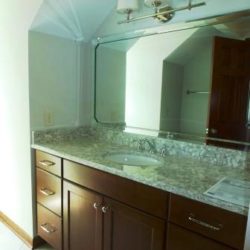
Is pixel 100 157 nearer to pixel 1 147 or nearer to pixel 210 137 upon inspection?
pixel 210 137

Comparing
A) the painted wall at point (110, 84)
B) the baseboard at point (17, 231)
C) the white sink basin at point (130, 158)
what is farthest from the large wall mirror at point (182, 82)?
the baseboard at point (17, 231)

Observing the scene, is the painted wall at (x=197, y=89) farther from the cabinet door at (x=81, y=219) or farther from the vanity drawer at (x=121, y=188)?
the cabinet door at (x=81, y=219)

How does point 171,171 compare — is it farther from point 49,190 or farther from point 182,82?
point 49,190

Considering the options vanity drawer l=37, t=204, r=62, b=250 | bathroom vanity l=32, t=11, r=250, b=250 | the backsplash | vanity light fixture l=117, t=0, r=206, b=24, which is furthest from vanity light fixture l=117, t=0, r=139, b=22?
vanity drawer l=37, t=204, r=62, b=250

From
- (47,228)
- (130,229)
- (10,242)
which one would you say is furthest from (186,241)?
(10,242)

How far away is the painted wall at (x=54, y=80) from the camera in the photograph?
1.96 m

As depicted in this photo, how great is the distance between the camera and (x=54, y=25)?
194 cm

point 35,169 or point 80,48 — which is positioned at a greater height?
point 80,48

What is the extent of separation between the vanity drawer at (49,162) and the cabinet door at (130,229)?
0.50m

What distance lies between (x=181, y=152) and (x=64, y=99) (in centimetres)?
111

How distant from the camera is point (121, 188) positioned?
137 cm

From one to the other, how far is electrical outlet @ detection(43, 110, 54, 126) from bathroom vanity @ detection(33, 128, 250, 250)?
0.16m

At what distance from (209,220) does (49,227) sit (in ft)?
4.47

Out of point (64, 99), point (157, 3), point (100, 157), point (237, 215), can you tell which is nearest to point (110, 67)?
point (64, 99)
